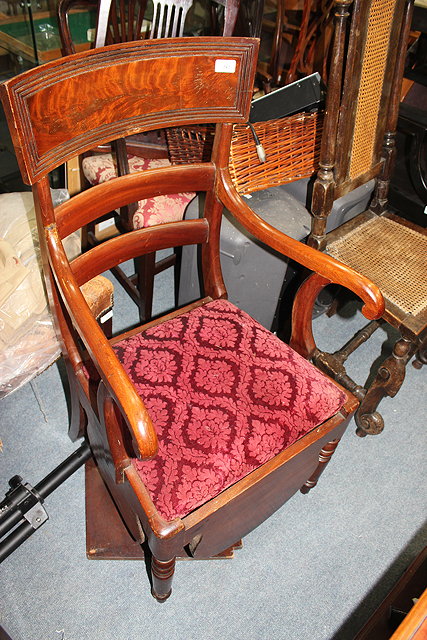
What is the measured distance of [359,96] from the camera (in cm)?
140

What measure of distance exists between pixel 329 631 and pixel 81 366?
90 cm

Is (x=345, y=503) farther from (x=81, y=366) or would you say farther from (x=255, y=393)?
(x=81, y=366)

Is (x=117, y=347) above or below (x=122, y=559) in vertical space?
above

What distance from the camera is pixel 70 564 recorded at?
138 centimetres

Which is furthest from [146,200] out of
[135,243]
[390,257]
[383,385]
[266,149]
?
[383,385]

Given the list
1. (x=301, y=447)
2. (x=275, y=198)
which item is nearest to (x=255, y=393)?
(x=301, y=447)

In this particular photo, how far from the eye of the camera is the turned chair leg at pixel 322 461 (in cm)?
130

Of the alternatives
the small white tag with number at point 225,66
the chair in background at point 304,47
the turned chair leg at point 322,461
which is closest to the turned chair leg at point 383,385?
the turned chair leg at point 322,461

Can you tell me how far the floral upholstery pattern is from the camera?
1.64 metres

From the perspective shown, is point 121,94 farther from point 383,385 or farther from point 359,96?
point 383,385

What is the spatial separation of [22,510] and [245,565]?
0.60 metres

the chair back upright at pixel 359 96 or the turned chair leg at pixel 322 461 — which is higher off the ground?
the chair back upright at pixel 359 96

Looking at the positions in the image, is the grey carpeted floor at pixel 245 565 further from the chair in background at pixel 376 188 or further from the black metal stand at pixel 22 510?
the chair in background at pixel 376 188

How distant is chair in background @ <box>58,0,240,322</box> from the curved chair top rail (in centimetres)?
56
